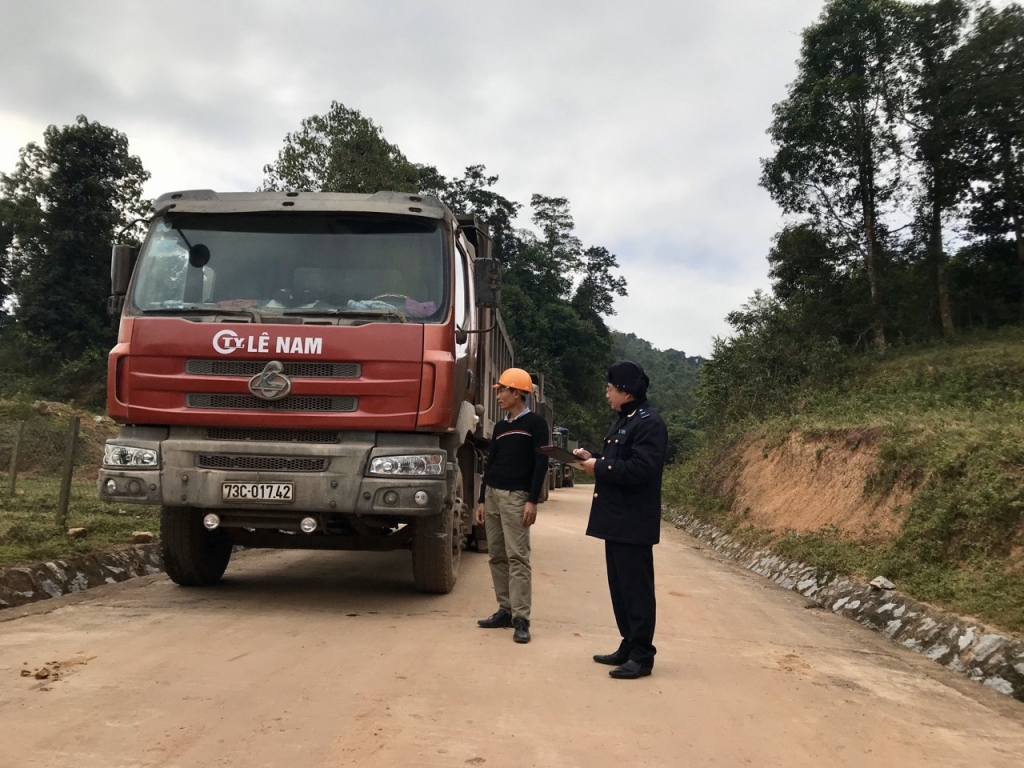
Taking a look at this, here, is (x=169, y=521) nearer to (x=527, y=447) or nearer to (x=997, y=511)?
(x=527, y=447)

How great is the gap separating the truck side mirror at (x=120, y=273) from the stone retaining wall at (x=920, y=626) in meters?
6.55

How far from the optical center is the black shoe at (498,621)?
20.0 ft

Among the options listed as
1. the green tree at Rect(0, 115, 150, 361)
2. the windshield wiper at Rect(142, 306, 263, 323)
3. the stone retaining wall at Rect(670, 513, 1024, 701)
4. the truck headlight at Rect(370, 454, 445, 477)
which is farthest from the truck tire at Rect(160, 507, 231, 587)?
the green tree at Rect(0, 115, 150, 361)

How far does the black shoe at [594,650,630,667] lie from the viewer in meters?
5.15

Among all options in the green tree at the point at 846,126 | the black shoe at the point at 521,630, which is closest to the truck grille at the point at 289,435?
the black shoe at the point at 521,630

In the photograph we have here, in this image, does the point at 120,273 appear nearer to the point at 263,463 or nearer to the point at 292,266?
the point at 292,266

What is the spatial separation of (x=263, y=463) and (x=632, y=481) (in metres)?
2.74

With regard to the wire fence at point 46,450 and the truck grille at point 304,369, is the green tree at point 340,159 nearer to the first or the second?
the wire fence at point 46,450

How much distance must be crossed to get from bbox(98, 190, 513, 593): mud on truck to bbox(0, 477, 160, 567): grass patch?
4.65 feet

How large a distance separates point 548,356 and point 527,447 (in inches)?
1860

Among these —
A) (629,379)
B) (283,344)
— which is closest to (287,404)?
(283,344)

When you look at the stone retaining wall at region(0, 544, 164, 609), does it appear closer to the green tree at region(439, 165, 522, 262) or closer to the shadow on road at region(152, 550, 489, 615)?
the shadow on road at region(152, 550, 489, 615)

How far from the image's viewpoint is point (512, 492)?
605 cm

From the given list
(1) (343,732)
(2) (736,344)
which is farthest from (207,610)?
(2) (736,344)
